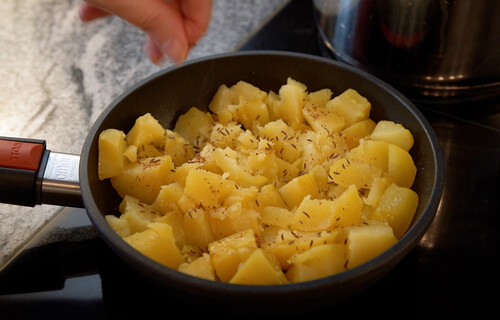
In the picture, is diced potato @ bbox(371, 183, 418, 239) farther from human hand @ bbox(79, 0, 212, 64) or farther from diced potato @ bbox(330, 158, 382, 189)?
human hand @ bbox(79, 0, 212, 64)

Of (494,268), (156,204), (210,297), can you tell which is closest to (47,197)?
(156,204)

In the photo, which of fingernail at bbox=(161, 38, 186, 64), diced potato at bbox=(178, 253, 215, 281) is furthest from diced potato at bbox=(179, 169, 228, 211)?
fingernail at bbox=(161, 38, 186, 64)

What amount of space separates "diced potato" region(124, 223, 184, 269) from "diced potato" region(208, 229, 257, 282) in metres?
0.06

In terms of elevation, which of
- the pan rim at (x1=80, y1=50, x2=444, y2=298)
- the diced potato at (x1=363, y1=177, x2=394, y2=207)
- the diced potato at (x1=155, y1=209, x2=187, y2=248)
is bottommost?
the diced potato at (x1=155, y1=209, x2=187, y2=248)

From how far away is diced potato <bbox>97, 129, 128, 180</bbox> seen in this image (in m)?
1.01

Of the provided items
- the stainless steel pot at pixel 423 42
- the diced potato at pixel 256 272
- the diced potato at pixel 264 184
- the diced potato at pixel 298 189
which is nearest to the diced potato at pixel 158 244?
the diced potato at pixel 264 184

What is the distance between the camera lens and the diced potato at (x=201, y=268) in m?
0.83

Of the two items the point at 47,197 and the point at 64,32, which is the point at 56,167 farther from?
the point at 64,32

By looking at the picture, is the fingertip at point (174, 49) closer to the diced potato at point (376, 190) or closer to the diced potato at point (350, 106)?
the diced potato at point (350, 106)

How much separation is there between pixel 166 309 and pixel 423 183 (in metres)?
0.48

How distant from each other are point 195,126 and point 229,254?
399 mm

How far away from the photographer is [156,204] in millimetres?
979

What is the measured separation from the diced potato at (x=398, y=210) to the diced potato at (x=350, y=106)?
0.22m

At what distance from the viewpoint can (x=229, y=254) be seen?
850mm
